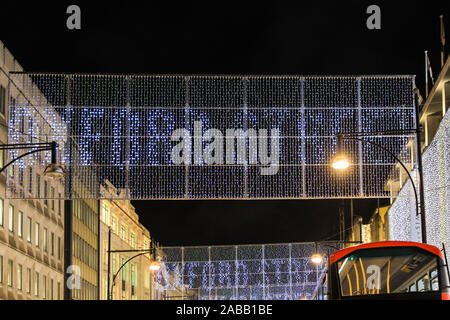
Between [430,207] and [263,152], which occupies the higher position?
[263,152]

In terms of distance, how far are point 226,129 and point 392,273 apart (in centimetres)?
1344

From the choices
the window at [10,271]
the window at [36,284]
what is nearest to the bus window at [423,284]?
the window at [10,271]

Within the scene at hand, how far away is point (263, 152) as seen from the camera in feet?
98.4

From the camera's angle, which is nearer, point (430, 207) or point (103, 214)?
point (430, 207)

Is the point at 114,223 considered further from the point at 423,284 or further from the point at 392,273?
the point at 423,284

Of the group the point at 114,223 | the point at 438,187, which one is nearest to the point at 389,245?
the point at 438,187

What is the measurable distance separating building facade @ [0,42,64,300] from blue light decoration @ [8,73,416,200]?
111 cm

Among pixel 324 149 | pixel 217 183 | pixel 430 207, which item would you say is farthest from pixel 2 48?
pixel 430 207

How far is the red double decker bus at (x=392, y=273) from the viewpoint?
16913 millimetres

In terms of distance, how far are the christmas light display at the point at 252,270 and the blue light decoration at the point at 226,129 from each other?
2741cm

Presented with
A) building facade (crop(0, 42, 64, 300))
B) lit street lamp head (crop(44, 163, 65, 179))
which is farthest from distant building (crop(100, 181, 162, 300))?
lit street lamp head (crop(44, 163, 65, 179))
